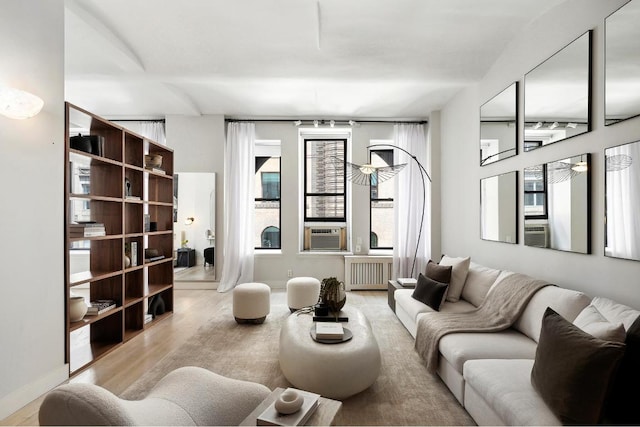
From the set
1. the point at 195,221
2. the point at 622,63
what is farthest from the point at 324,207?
the point at 622,63

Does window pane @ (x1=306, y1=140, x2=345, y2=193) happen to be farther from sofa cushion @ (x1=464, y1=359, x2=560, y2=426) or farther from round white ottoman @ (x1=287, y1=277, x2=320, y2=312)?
sofa cushion @ (x1=464, y1=359, x2=560, y2=426)

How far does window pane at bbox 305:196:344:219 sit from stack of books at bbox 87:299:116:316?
3426mm

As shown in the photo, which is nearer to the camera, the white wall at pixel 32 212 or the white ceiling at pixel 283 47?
the white wall at pixel 32 212

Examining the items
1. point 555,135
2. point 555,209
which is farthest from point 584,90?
point 555,209

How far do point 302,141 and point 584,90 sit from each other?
423 centimetres

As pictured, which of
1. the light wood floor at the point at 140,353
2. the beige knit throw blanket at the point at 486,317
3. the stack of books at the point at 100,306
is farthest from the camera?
the stack of books at the point at 100,306

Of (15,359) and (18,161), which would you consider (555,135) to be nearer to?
(18,161)

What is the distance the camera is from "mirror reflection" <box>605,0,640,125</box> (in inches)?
78.6

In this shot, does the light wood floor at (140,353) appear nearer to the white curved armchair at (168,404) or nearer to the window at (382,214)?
the white curved armchair at (168,404)

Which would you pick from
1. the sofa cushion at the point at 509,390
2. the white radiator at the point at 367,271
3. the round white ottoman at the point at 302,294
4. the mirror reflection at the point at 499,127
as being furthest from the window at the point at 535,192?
the white radiator at the point at 367,271

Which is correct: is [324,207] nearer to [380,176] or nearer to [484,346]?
[380,176]

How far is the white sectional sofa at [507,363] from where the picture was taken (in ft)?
5.12

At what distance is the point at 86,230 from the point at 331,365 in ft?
7.69

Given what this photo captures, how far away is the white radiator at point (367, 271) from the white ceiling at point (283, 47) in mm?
2567
